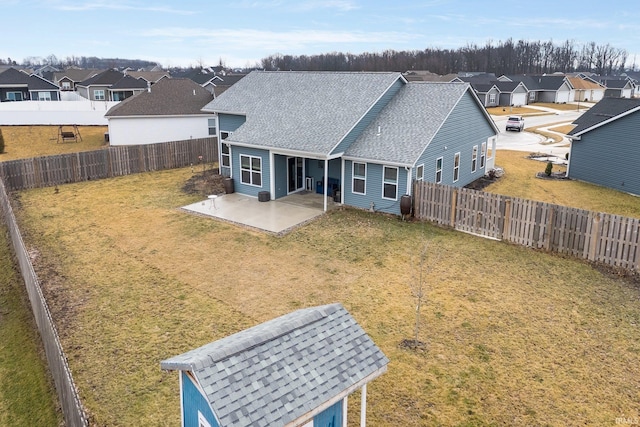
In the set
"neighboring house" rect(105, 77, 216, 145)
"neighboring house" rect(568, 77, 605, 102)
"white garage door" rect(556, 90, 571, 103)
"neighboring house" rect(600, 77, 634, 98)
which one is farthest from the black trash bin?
"neighboring house" rect(600, 77, 634, 98)

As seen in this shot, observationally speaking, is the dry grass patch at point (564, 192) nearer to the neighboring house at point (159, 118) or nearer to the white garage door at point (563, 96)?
the neighboring house at point (159, 118)

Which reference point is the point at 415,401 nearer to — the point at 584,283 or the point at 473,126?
the point at 584,283

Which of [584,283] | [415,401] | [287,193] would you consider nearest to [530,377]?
[415,401]

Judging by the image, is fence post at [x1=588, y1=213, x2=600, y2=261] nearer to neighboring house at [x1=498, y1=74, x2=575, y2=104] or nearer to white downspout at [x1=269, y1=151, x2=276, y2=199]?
white downspout at [x1=269, y1=151, x2=276, y2=199]

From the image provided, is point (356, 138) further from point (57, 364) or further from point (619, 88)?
point (619, 88)

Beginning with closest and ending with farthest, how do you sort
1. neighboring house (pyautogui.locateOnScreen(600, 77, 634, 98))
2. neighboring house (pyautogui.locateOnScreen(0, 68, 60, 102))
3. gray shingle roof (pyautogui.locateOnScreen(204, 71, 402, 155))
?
gray shingle roof (pyautogui.locateOnScreen(204, 71, 402, 155)) → neighboring house (pyautogui.locateOnScreen(0, 68, 60, 102)) → neighboring house (pyautogui.locateOnScreen(600, 77, 634, 98))

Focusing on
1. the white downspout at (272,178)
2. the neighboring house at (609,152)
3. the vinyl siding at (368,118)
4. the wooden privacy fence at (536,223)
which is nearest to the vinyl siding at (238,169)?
the white downspout at (272,178)

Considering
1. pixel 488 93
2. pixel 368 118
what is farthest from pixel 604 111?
pixel 488 93
